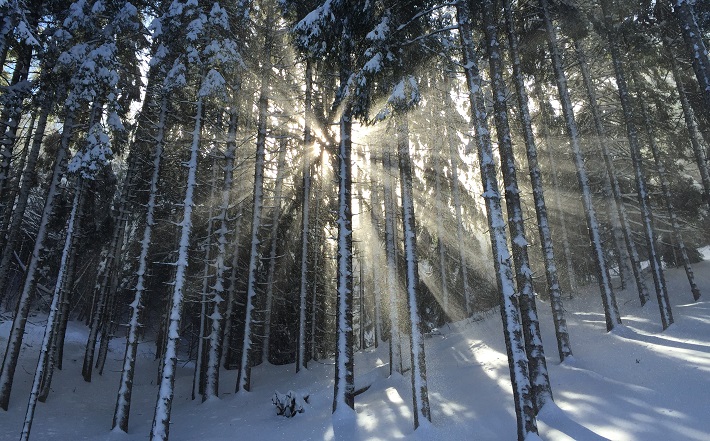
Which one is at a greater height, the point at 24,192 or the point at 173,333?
the point at 24,192

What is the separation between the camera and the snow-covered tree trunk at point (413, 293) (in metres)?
9.08

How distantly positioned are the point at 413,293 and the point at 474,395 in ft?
10.6

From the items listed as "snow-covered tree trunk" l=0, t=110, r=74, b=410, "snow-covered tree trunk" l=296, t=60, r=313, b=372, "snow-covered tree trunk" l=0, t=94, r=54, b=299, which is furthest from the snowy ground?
"snow-covered tree trunk" l=0, t=94, r=54, b=299

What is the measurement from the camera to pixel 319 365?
59.9ft

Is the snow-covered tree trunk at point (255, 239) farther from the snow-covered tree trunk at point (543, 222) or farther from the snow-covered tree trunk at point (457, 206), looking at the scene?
the snow-covered tree trunk at point (543, 222)

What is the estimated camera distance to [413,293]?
9.92 metres

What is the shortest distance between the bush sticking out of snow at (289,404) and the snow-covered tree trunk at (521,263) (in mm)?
6791

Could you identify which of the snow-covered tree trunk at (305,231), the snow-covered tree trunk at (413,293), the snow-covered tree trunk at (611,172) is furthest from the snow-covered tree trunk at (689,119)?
the snow-covered tree trunk at (305,231)

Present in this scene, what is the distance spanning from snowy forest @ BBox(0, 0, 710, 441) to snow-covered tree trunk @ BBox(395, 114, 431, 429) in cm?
5

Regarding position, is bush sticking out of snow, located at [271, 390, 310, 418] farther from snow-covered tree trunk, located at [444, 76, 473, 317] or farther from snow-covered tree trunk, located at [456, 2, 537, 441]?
snow-covered tree trunk, located at [444, 76, 473, 317]

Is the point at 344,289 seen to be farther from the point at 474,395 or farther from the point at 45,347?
the point at 45,347

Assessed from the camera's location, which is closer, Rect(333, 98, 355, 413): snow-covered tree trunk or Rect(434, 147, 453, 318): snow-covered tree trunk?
Rect(333, 98, 355, 413): snow-covered tree trunk

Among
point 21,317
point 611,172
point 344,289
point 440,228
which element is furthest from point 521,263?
point 21,317

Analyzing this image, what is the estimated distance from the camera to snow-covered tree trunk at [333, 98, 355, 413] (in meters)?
10.4
